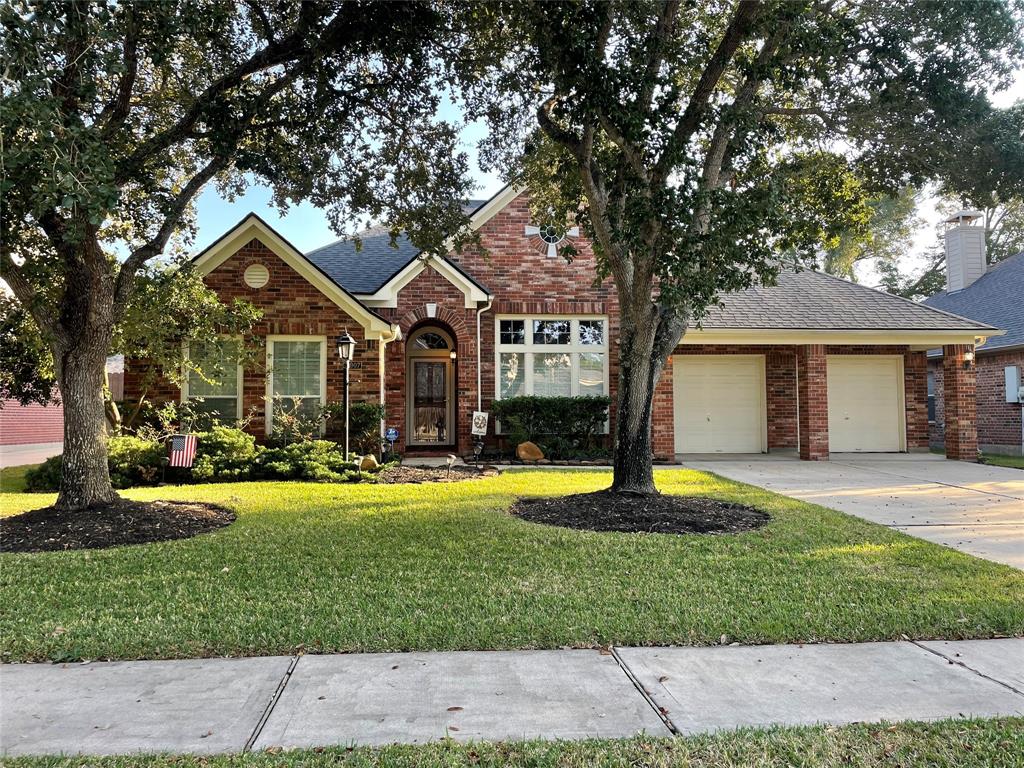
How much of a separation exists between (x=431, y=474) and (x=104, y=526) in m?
5.46

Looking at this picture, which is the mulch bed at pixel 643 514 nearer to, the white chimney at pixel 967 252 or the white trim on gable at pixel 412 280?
the white trim on gable at pixel 412 280

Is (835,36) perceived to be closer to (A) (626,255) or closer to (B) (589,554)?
(A) (626,255)

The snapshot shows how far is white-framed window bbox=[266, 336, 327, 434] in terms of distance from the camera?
11.8 metres

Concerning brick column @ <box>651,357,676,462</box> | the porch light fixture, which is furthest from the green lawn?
brick column @ <box>651,357,676,462</box>

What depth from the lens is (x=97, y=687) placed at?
3.13m

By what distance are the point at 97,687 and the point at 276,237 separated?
9.87m

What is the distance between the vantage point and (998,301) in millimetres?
18047

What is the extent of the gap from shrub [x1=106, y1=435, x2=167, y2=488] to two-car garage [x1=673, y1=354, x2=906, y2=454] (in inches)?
440

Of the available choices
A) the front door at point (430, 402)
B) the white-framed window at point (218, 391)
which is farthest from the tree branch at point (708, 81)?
the front door at point (430, 402)

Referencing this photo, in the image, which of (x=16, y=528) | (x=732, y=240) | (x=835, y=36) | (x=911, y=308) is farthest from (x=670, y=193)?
(x=911, y=308)

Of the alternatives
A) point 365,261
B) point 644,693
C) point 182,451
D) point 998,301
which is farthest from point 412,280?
point 998,301

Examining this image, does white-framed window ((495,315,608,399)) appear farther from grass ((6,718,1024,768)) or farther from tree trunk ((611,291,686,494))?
grass ((6,718,1024,768))

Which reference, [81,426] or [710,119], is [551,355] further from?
[81,426]

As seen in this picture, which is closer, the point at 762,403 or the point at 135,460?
the point at 135,460
